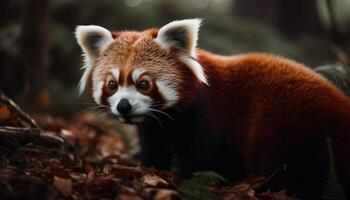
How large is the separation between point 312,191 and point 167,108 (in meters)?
1.23

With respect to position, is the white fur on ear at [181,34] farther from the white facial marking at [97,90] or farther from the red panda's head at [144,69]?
the white facial marking at [97,90]

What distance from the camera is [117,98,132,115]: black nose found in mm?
3789

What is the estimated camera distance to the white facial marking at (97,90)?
4111 millimetres

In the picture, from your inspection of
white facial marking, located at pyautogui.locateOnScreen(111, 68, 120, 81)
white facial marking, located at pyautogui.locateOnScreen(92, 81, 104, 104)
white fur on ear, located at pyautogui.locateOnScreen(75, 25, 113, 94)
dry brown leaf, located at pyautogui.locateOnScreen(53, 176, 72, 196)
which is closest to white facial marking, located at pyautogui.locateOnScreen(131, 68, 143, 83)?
white facial marking, located at pyautogui.locateOnScreen(111, 68, 120, 81)

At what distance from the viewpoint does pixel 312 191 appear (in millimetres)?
3783

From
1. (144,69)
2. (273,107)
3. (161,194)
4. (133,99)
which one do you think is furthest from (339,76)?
(161,194)

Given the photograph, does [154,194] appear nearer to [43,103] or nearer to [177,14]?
[43,103]

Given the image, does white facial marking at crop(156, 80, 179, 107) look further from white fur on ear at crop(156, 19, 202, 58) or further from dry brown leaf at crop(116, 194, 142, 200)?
dry brown leaf at crop(116, 194, 142, 200)

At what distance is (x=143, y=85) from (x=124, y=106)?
9.6 inches

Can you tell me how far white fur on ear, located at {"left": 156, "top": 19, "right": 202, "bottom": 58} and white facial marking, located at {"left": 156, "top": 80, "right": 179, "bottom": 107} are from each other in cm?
32

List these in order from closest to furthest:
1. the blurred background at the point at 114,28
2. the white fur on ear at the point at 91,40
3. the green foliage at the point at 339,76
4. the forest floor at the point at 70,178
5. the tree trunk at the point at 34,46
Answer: the forest floor at the point at 70,178 → the white fur on ear at the point at 91,40 → the green foliage at the point at 339,76 → the tree trunk at the point at 34,46 → the blurred background at the point at 114,28

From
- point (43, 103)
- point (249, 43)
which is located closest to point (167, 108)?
point (43, 103)

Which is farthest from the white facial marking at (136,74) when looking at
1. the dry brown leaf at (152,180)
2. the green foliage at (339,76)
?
the green foliage at (339,76)

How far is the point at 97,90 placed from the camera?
4176 mm
